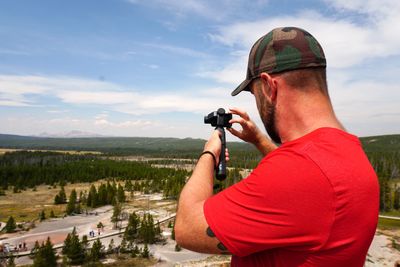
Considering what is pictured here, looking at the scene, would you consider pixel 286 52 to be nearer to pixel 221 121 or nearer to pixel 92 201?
pixel 221 121

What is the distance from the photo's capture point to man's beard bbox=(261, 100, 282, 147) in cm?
249

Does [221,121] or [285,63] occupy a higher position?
[285,63]

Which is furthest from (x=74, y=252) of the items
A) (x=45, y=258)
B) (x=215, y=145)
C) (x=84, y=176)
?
(x=84, y=176)

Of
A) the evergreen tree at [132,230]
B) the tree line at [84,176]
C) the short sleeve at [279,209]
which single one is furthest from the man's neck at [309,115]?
the tree line at [84,176]

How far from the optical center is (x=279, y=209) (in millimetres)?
1935

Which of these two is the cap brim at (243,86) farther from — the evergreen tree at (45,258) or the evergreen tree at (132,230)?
the evergreen tree at (132,230)

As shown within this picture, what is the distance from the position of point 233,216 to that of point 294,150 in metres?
0.56

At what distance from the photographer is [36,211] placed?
73.9m

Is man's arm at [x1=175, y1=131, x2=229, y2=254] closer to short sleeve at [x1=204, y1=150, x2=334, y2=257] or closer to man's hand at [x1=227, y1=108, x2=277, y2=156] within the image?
short sleeve at [x1=204, y1=150, x2=334, y2=257]

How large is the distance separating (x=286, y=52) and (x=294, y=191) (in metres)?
0.99

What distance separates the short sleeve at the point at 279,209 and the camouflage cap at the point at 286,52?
2.15 feet

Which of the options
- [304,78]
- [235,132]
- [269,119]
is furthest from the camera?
[235,132]

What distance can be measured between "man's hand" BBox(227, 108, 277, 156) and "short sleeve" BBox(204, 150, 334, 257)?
1.42 meters

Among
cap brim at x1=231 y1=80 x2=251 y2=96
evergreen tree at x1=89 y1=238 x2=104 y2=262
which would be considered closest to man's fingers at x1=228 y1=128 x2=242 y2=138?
cap brim at x1=231 y1=80 x2=251 y2=96
